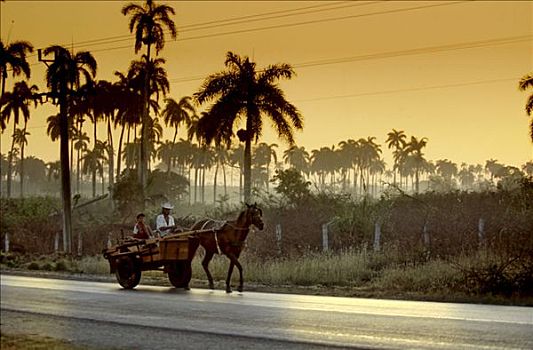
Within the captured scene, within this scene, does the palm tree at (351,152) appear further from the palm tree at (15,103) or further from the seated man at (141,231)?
the seated man at (141,231)

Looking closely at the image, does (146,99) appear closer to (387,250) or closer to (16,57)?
(16,57)

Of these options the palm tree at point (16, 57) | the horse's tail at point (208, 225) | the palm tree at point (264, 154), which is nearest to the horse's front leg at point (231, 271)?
the horse's tail at point (208, 225)

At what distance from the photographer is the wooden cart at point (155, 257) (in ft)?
74.2

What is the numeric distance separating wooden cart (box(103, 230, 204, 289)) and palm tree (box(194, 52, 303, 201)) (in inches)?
828

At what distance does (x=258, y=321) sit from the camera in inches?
602

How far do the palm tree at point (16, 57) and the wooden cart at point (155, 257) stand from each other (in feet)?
131

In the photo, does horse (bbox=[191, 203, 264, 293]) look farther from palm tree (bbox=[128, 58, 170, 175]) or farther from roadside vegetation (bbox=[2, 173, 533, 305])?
palm tree (bbox=[128, 58, 170, 175])

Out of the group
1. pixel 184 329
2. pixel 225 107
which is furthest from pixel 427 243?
pixel 225 107

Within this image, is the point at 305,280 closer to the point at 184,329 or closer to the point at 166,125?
the point at 184,329

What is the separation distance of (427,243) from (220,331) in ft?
50.5

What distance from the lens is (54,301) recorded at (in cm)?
1934

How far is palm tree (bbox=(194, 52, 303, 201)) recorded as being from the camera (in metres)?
44.4

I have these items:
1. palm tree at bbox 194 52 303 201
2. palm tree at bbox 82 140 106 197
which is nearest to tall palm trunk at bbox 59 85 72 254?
palm tree at bbox 194 52 303 201

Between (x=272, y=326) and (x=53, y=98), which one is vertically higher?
(x=53, y=98)
